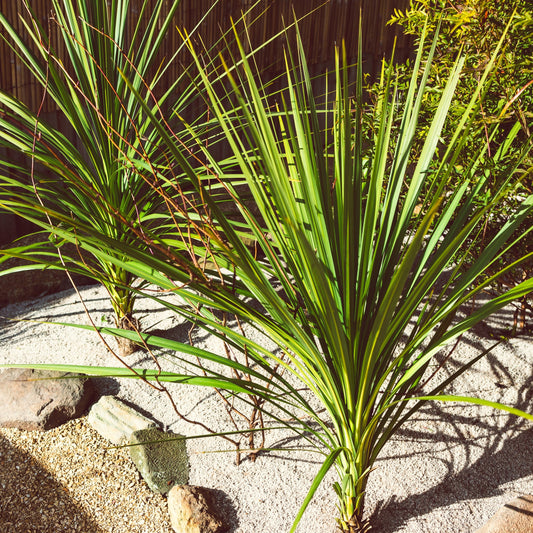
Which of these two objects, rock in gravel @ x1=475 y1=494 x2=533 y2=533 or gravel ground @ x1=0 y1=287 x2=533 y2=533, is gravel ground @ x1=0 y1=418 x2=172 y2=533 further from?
rock in gravel @ x1=475 y1=494 x2=533 y2=533

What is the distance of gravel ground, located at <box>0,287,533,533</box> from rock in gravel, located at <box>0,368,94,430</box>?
1.5 inches

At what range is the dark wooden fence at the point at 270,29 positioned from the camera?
8.80 ft

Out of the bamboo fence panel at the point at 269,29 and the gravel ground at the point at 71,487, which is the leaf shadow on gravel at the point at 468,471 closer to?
the gravel ground at the point at 71,487

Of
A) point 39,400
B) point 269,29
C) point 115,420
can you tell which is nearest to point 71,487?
point 115,420

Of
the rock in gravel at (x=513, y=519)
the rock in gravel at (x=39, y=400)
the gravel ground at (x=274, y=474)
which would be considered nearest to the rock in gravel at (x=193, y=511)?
the gravel ground at (x=274, y=474)

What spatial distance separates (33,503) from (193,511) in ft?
1.72

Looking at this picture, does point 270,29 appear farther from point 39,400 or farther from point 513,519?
point 513,519

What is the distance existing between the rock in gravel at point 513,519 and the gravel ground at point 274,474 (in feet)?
0.25

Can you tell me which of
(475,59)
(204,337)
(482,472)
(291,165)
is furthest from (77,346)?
(475,59)

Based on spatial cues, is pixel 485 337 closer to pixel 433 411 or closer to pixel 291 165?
pixel 433 411

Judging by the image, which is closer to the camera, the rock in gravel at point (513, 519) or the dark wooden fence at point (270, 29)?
the rock in gravel at point (513, 519)

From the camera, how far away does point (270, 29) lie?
3799 millimetres

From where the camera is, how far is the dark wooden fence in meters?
2.68

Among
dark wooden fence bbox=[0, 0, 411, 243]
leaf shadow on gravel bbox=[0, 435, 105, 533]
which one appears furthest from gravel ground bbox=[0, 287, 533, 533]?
dark wooden fence bbox=[0, 0, 411, 243]
